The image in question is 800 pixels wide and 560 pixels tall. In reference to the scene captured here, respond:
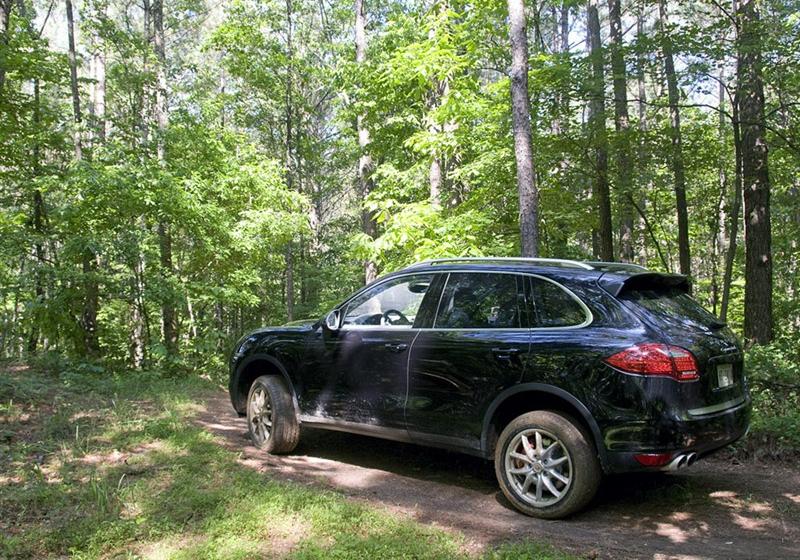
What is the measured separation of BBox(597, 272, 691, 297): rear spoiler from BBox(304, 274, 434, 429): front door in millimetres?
1518

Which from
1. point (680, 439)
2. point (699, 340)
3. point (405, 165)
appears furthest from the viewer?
point (405, 165)

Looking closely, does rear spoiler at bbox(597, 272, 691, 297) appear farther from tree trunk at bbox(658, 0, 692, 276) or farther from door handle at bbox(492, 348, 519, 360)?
tree trunk at bbox(658, 0, 692, 276)

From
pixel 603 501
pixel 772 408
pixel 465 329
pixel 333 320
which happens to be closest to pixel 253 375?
pixel 333 320

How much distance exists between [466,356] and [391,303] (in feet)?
3.50

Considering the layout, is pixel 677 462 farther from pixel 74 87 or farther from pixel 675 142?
pixel 74 87

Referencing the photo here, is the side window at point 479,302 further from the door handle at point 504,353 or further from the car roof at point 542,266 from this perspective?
the door handle at point 504,353

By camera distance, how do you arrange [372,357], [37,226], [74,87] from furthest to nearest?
[74,87] → [37,226] → [372,357]

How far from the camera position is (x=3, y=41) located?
8.53m

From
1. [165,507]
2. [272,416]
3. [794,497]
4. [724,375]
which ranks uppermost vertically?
[724,375]

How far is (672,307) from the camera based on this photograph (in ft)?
13.4

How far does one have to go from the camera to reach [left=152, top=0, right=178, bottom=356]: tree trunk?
11648 mm

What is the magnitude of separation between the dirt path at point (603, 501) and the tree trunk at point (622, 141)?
6465 millimetres

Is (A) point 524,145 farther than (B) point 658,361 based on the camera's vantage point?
Yes

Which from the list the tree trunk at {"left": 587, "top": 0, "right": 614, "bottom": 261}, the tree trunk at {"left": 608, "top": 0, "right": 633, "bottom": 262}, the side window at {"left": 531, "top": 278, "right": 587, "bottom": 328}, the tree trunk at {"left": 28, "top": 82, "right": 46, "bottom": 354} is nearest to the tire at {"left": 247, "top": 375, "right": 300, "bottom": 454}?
the side window at {"left": 531, "top": 278, "right": 587, "bottom": 328}
